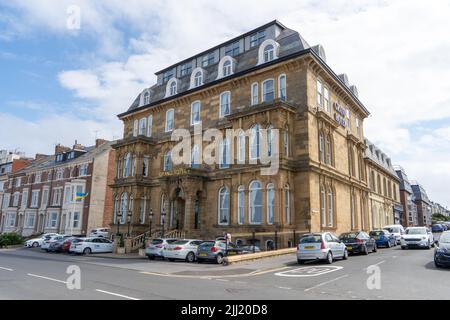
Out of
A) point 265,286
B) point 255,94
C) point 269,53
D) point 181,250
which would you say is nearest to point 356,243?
point 181,250

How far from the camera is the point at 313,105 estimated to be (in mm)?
26281

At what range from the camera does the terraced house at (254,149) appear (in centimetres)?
2434

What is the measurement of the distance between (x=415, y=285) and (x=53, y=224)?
47594mm

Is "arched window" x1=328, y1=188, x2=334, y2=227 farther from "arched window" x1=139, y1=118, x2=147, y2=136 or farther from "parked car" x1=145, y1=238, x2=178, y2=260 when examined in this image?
"arched window" x1=139, y1=118, x2=147, y2=136

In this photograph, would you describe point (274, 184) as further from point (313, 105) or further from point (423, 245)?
point (423, 245)

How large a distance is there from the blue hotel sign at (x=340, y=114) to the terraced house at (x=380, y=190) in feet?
28.7

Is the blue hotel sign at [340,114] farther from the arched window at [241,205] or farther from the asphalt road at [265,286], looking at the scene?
the asphalt road at [265,286]

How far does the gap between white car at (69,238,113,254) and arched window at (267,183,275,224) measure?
562 inches

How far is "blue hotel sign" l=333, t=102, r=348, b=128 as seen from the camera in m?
30.4

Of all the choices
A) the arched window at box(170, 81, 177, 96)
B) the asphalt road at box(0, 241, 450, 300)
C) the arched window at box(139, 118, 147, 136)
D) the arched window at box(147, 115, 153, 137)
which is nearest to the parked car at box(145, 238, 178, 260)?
the asphalt road at box(0, 241, 450, 300)

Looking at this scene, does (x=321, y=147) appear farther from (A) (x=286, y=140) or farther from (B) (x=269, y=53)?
(B) (x=269, y=53)

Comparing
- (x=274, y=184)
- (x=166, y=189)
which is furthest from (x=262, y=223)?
(x=166, y=189)

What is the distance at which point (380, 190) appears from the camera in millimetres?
47562

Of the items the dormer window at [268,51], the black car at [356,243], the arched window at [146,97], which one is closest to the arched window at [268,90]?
the dormer window at [268,51]
